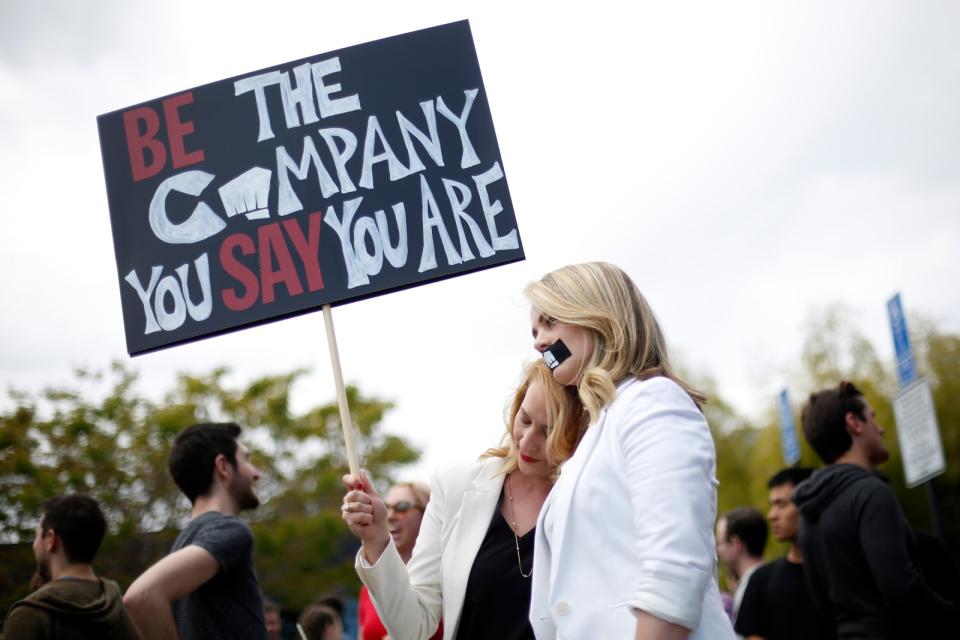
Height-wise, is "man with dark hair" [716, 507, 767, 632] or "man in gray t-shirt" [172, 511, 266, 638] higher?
"man in gray t-shirt" [172, 511, 266, 638]

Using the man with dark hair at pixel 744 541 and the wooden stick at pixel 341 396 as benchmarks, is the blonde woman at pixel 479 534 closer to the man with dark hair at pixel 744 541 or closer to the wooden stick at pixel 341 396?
the wooden stick at pixel 341 396

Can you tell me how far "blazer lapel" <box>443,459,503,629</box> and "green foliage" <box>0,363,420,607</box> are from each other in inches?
489

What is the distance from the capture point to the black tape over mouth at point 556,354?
3.26 meters

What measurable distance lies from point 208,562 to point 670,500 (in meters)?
2.78

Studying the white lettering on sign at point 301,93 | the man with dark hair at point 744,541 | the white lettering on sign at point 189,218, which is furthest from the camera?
the man with dark hair at point 744,541

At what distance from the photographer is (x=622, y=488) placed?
290 centimetres

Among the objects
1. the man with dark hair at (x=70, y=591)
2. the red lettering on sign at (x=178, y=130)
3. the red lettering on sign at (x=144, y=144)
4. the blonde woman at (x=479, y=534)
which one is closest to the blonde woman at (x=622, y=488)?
the blonde woman at (x=479, y=534)

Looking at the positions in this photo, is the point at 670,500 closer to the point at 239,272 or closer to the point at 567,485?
the point at 567,485

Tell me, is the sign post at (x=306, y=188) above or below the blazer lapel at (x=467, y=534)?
above

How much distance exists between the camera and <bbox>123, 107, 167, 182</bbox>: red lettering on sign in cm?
448

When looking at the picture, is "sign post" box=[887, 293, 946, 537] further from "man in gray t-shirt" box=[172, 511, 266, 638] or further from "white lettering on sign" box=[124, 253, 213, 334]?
"white lettering on sign" box=[124, 253, 213, 334]

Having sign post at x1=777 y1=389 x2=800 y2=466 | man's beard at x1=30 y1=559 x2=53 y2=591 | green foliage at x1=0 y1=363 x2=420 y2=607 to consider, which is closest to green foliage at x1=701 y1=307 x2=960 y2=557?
green foliage at x1=0 y1=363 x2=420 y2=607

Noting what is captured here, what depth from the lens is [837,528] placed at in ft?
18.7

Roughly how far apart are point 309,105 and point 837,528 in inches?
129
